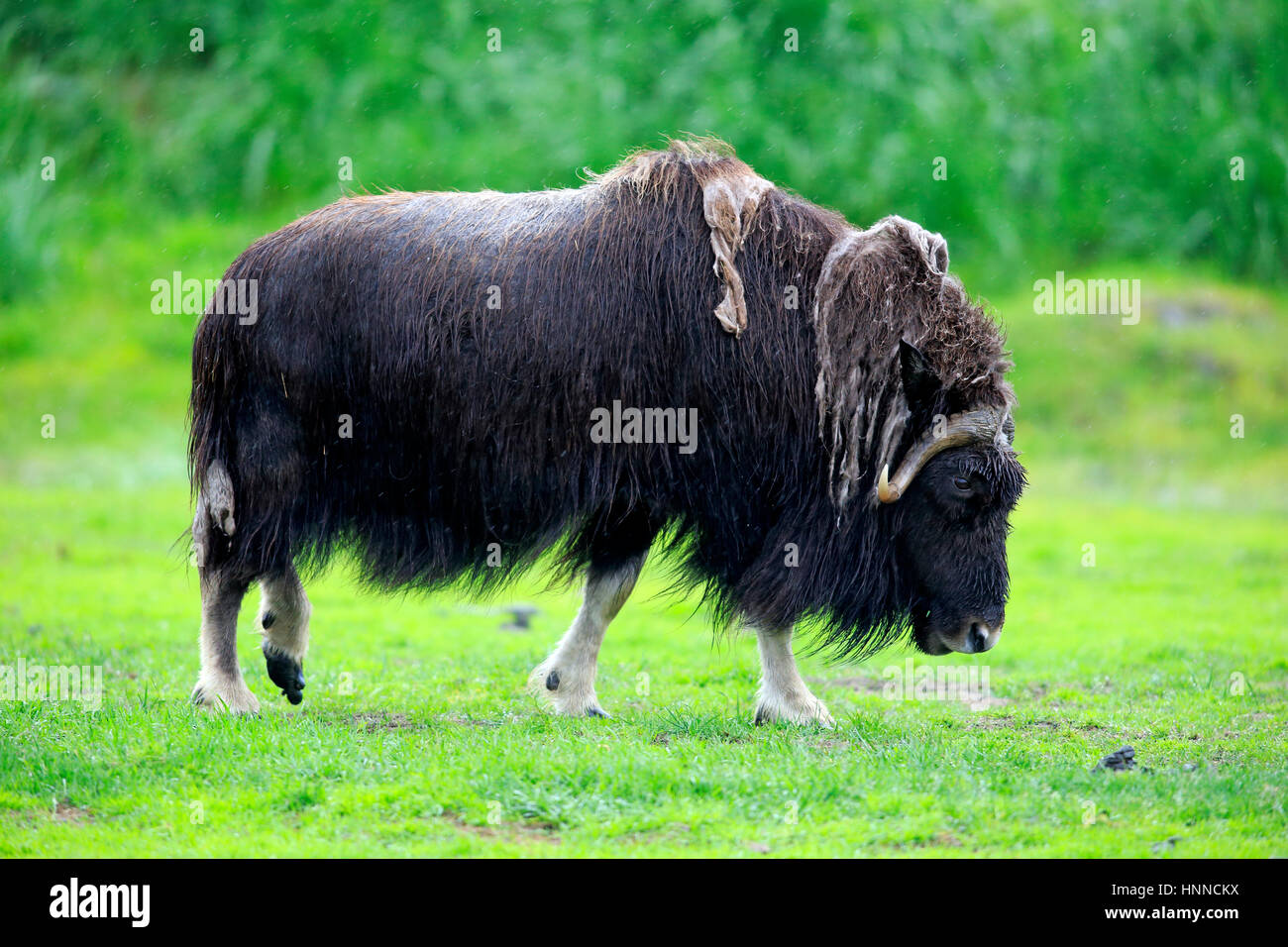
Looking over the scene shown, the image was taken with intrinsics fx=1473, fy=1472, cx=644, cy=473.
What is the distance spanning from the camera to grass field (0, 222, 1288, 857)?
404 centimetres

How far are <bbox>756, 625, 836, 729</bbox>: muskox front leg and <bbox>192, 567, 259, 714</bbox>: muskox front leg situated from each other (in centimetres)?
181

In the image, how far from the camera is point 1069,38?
1483cm

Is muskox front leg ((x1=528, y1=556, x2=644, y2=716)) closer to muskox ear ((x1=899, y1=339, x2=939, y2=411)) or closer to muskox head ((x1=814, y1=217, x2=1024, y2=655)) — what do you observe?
muskox head ((x1=814, y1=217, x2=1024, y2=655))

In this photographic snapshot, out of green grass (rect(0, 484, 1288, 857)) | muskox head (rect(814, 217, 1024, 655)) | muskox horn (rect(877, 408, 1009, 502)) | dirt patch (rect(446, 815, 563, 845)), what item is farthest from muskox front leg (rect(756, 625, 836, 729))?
dirt patch (rect(446, 815, 563, 845))

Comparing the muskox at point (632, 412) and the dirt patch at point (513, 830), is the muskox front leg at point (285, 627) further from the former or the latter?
the dirt patch at point (513, 830)

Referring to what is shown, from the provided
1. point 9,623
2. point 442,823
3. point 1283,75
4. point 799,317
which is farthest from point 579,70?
point 442,823

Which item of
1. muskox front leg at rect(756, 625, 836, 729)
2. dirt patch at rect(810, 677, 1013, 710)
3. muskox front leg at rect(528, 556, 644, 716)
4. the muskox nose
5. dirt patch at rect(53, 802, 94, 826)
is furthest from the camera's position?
dirt patch at rect(810, 677, 1013, 710)

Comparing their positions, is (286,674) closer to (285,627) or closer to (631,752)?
(285,627)

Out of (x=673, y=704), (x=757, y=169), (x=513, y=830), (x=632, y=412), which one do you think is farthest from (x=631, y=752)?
(x=757, y=169)

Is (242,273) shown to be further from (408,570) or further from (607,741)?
(607,741)

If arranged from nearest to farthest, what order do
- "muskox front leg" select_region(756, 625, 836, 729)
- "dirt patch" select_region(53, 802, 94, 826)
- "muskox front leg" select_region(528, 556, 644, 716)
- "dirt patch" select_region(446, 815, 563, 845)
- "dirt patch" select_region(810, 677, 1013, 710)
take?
"dirt patch" select_region(446, 815, 563, 845)
"dirt patch" select_region(53, 802, 94, 826)
"muskox front leg" select_region(756, 625, 836, 729)
"muskox front leg" select_region(528, 556, 644, 716)
"dirt patch" select_region(810, 677, 1013, 710)

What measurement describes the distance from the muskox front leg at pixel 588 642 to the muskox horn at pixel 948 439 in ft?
3.25

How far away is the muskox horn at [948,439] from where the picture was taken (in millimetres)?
4953

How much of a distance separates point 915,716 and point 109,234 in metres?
10.8
